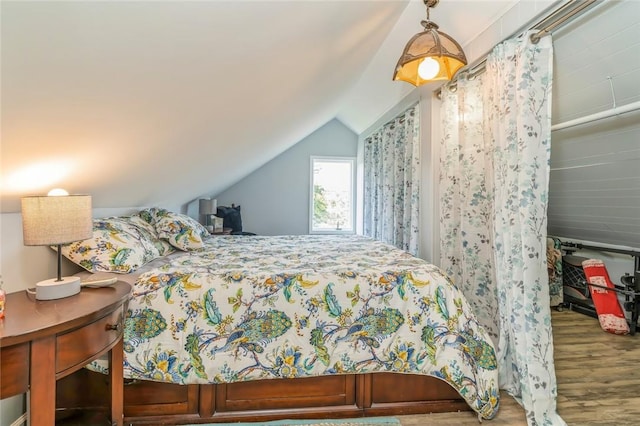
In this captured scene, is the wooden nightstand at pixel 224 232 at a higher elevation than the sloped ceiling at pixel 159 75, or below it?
below

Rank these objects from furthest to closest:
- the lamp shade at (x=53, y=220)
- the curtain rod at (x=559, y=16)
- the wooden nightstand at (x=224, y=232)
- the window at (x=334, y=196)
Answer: the window at (x=334, y=196) < the wooden nightstand at (x=224, y=232) < the curtain rod at (x=559, y=16) < the lamp shade at (x=53, y=220)

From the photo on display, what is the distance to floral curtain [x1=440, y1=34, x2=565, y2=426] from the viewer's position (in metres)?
1.70

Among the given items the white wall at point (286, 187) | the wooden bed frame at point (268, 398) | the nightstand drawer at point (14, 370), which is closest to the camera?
the nightstand drawer at point (14, 370)

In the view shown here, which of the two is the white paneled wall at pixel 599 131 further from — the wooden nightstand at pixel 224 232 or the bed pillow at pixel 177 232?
the wooden nightstand at pixel 224 232

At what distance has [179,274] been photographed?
5.42 ft

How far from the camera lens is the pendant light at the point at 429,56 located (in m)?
1.62

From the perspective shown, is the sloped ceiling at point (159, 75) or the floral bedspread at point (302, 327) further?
the floral bedspread at point (302, 327)

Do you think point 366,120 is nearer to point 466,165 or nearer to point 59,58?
point 466,165

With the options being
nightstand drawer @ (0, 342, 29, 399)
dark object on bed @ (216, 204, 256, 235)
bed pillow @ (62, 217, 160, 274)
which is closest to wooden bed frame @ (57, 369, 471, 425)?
bed pillow @ (62, 217, 160, 274)

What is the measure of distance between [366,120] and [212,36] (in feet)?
12.1

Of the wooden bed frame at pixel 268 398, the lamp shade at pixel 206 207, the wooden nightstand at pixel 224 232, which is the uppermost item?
the lamp shade at pixel 206 207

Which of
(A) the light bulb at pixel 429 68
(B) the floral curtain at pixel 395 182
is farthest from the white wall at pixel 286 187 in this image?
(A) the light bulb at pixel 429 68

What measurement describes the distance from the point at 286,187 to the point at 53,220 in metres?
4.29

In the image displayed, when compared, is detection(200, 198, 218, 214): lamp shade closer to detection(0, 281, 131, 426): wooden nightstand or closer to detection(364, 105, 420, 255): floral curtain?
detection(364, 105, 420, 255): floral curtain
